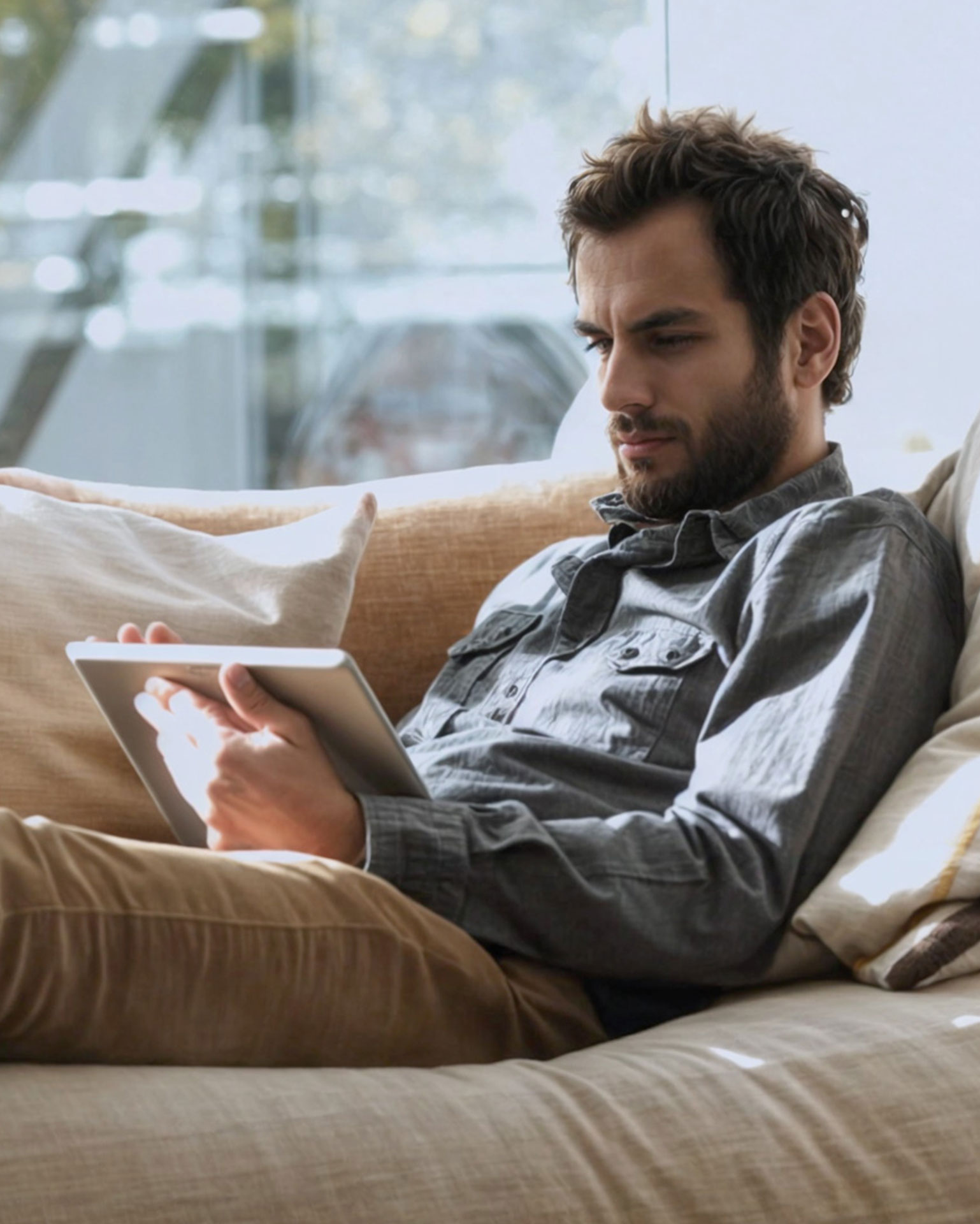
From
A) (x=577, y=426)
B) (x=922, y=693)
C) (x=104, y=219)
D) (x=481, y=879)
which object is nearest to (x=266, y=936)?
(x=481, y=879)

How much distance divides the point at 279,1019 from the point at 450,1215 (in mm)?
217

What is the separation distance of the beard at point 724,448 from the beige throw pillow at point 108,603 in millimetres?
336

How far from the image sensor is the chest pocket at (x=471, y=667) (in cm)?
158

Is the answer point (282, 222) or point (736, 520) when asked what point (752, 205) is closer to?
point (736, 520)

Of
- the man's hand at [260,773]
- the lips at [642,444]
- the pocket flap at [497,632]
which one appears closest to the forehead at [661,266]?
the lips at [642,444]

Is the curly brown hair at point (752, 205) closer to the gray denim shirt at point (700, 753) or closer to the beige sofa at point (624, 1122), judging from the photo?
the gray denim shirt at point (700, 753)

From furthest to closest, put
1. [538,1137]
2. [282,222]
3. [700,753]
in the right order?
[282,222]
[700,753]
[538,1137]

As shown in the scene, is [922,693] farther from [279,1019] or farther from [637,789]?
[279,1019]

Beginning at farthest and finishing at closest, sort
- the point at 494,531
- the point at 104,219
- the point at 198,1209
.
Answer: the point at 104,219 → the point at 494,531 → the point at 198,1209

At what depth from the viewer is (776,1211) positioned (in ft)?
3.05

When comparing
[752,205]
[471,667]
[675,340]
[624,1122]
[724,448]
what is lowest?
[624,1122]

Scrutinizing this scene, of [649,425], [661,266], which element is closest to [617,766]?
[649,425]

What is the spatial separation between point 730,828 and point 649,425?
50 centimetres

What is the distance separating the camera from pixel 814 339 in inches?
63.1
